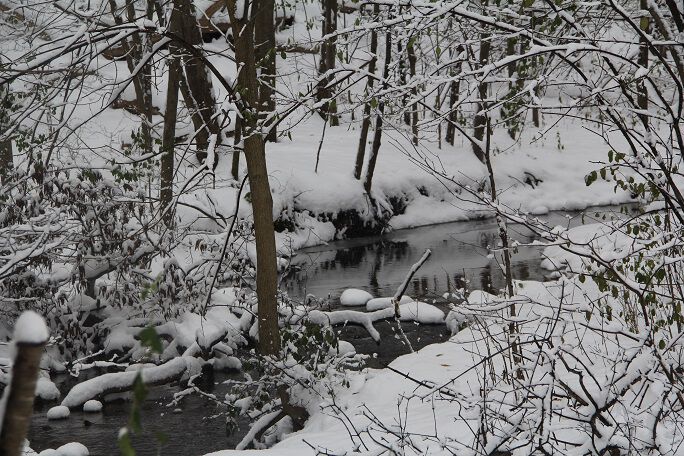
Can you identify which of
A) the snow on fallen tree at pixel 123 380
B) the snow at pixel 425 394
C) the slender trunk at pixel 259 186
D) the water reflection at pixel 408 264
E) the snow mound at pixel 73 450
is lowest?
the water reflection at pixel 408 264

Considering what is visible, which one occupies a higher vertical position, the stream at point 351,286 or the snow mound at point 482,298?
the snow mound at point 482,298

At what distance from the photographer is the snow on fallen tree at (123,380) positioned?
28.0 feet

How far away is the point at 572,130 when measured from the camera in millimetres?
30391

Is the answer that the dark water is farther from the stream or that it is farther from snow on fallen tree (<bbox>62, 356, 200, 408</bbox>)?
snow on fallen tree (<bbox>62, 356, 200, 408</bbox>)

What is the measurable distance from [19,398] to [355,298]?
37.9 feet

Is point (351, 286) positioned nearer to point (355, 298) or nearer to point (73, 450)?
point (355, 298)

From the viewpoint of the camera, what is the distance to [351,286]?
544 inches

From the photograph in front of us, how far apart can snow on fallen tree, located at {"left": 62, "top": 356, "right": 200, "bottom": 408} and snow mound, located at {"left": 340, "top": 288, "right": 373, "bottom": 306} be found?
346 cm

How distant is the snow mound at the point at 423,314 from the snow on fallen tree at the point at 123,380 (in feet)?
11.2

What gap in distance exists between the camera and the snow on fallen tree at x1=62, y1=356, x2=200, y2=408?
854cm

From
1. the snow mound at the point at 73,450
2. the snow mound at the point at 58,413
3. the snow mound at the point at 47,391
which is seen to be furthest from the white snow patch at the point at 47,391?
the snow mound at the point at 73,450

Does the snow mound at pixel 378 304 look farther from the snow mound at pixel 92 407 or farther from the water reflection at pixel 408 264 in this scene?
the snow mound at pixel 92 407

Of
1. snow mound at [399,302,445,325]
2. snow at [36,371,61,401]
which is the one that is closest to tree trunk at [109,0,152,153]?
snow at [36,371,61,401]

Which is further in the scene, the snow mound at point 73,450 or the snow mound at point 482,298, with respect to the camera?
the snow mound at point 73,450
